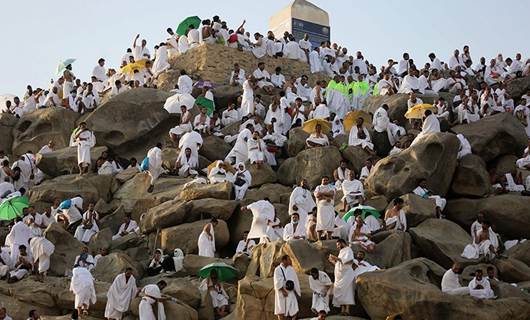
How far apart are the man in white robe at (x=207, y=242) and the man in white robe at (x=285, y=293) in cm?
460

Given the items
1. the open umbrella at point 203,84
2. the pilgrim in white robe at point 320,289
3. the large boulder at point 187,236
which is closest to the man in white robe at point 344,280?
the pilgrim in white robe at point 320,289

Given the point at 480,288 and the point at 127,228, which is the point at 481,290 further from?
the point at 127,228

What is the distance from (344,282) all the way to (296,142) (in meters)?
9.64

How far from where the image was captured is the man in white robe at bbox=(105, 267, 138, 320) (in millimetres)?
16938

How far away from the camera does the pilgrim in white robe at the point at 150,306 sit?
1633 cm

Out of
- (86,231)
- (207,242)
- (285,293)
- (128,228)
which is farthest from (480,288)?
(86,231)

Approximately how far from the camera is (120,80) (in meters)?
30.9

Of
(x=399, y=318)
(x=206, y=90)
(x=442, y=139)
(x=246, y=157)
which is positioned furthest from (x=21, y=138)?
(x=399, y=318)

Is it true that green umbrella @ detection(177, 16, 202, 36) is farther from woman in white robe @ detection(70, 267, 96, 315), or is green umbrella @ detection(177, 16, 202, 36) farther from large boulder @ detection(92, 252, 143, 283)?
woman in white robe @ detection(70, 267, 96, 315)

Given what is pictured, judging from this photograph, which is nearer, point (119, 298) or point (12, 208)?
point (119, 298)

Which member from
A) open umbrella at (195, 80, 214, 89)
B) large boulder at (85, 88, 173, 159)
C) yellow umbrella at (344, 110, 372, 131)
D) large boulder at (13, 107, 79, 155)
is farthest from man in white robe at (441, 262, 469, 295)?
large boulder at (13, 107, 79, 155)

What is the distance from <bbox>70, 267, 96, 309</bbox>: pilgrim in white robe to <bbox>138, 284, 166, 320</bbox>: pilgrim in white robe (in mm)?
1427

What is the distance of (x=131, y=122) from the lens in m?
27.5

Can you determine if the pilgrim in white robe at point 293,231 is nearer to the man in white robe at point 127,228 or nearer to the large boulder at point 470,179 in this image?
the large boulder at point 470,179
